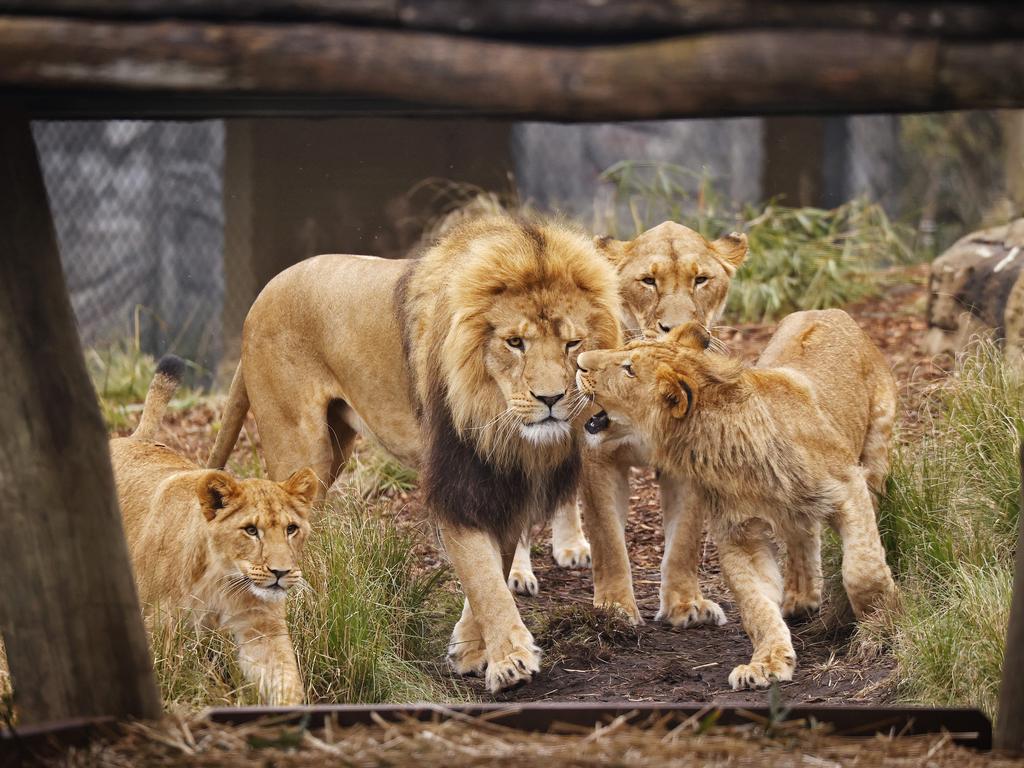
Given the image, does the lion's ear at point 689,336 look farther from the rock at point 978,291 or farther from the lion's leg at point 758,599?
the rock at point 978,291

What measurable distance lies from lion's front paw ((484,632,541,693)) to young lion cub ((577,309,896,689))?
2.10ft

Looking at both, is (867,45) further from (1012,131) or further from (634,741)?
(1012,131)

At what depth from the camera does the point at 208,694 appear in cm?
396

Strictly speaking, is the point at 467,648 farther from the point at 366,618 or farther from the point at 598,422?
the point at 598,422

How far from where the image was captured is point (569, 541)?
Result: 20.7ft

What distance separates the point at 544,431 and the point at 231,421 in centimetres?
199

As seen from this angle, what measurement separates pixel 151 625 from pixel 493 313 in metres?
1.43

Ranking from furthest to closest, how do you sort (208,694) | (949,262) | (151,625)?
(949,262)
(151,625)
(208,694)

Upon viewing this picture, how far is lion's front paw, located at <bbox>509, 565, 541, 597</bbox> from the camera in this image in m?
5.82

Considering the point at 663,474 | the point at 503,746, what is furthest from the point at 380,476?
the point at 503,746

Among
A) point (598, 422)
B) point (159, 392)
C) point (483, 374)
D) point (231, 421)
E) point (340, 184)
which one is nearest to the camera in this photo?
point (483, 374)

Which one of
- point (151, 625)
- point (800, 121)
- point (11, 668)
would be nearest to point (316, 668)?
point (151, 625)

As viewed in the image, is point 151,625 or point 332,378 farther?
point 332,378

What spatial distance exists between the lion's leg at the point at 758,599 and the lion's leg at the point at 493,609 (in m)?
0.68
